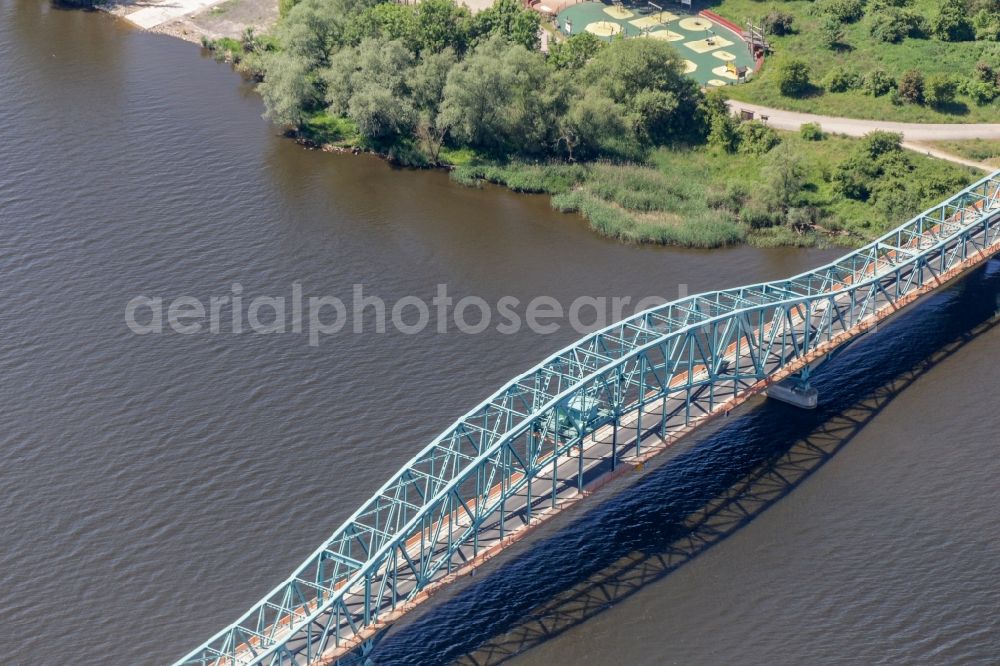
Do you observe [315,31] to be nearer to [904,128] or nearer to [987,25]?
[904,128]

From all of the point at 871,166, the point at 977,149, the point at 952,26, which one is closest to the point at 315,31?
the point at 871,166

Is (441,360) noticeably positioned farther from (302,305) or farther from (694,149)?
(694,149)

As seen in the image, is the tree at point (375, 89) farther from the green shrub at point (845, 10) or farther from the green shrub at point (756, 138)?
the green shrub at point (845, 10)

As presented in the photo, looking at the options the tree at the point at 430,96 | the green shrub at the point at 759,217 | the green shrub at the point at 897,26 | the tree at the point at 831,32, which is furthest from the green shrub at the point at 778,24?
the tree at the point at 430,96

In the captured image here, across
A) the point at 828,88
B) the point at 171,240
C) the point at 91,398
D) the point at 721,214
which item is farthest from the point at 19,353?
the point at 828,88

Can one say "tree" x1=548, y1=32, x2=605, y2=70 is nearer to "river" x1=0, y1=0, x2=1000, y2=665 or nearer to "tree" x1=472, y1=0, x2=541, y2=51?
"tree" x1=472, y1=0, x2=541, y2=51

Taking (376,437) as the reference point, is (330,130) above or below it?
above

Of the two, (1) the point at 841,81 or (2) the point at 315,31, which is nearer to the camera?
(1) the point at 841,81
